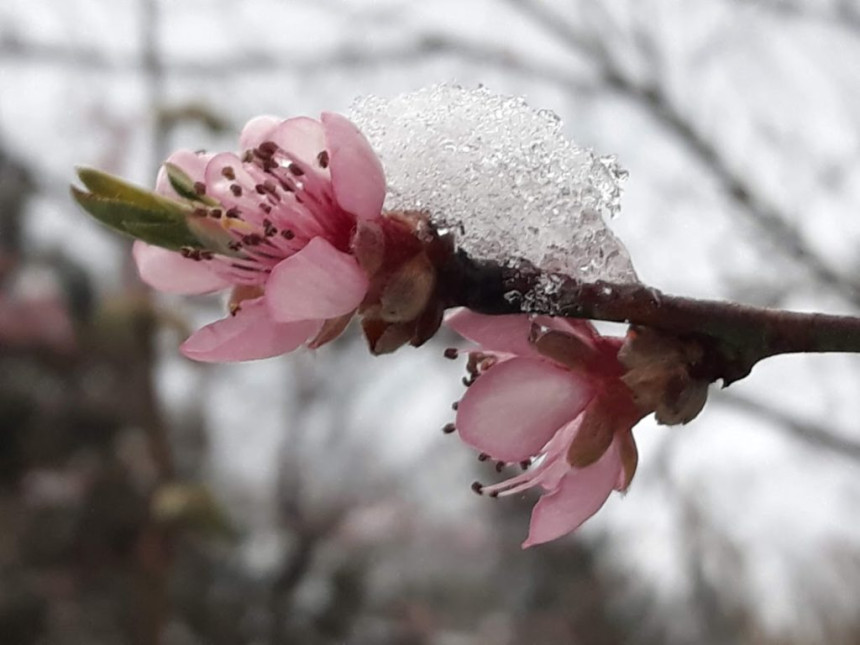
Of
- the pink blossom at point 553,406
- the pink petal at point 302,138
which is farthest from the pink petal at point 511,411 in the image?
the pink petal at point 302,138

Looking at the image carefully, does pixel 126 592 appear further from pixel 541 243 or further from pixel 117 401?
pixel 541 243

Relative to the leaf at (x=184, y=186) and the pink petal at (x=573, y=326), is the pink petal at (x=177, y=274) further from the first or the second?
the pink petal at (x=573, y=326)

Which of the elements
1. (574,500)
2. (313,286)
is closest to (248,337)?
(313,286)

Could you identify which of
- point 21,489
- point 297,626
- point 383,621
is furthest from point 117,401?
point 383,621

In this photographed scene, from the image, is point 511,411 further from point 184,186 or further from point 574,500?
point 184,186

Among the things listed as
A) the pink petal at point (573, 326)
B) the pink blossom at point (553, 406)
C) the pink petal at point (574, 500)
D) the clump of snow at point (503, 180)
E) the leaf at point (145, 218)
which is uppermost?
the clump of snow at point (503, 180)

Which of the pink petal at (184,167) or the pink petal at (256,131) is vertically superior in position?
the pink petal at (256,131)

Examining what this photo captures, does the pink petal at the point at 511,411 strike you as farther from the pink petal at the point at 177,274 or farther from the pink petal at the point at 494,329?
the pink petal at the point at 177,274
